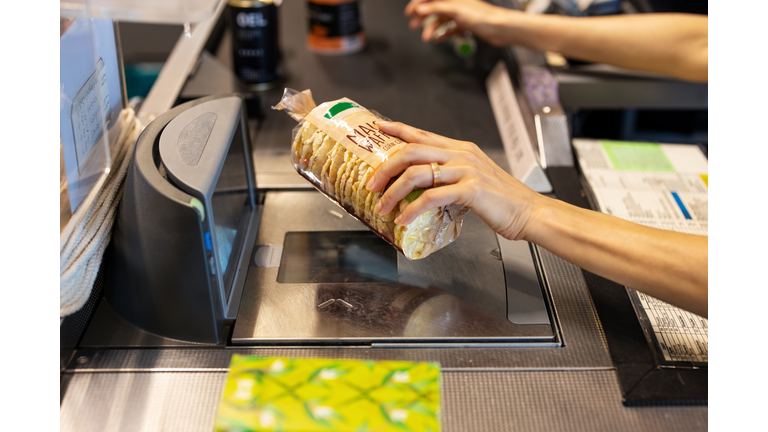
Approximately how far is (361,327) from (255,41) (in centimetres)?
89

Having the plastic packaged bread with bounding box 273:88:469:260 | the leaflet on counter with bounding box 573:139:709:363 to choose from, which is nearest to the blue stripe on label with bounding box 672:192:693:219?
the leaflet on counter with bounding box 573:139:709:363

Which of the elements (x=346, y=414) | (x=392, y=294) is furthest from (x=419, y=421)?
(x=392, y=294)

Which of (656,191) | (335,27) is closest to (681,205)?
(656,191)

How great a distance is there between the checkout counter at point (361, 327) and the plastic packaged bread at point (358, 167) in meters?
0.10

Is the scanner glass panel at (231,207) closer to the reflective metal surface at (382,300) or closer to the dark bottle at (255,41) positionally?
the reflective metal surface at (382,300)

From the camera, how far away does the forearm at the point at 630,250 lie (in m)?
0.76

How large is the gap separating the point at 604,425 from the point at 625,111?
51.0 inches

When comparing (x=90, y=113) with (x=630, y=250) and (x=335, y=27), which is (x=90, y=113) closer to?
(x=630, y=250)

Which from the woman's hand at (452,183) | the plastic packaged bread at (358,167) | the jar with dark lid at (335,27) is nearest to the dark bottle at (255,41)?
the jar with dark lid at (335,27)

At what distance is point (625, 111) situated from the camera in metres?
1.76

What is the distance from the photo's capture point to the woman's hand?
2.45 feet

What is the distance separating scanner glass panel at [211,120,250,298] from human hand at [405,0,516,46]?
0.85 m
